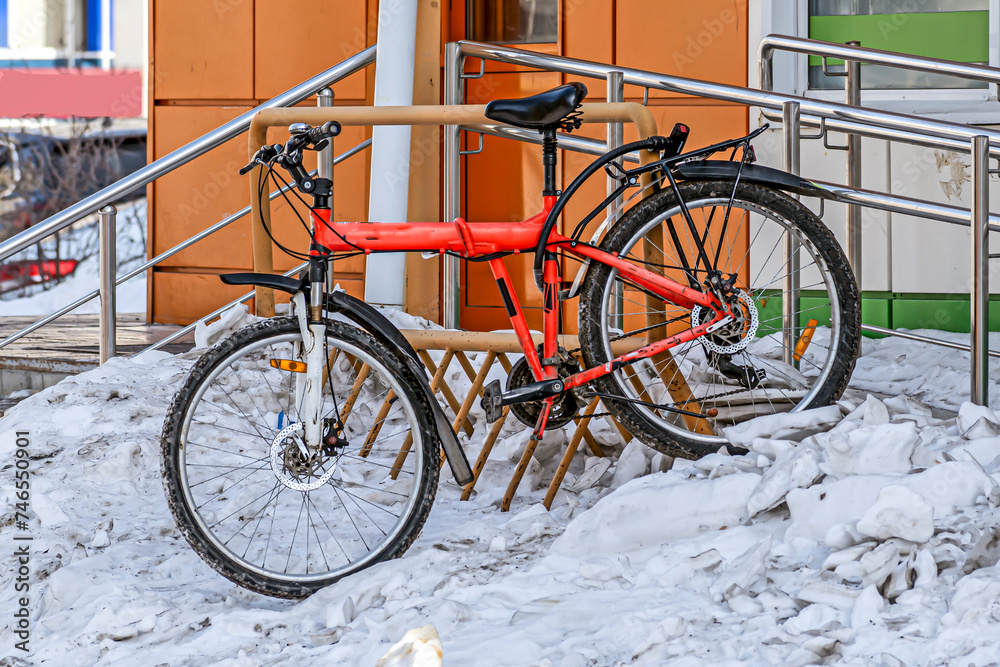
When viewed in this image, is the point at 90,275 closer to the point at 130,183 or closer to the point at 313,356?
the point at 130,183

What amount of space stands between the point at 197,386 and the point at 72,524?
0.78 metres

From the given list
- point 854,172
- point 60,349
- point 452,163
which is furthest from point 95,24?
point 854,172

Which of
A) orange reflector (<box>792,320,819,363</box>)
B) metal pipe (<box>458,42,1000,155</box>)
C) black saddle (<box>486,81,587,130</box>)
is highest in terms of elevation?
metal pipe (<box>458,42,1000,155</box>)

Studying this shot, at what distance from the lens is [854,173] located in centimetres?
403

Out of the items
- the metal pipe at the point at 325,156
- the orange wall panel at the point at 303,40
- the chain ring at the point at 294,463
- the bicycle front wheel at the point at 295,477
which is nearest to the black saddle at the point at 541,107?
the bicycle front wheel at the point at 295,477

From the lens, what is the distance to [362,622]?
6.66ft

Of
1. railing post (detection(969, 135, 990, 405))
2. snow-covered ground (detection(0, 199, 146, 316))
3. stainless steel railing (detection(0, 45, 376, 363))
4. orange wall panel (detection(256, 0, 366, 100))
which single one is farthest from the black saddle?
snow-covered ground (detection(0, 199, 146, 316))

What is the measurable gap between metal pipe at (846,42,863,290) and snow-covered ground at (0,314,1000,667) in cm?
113

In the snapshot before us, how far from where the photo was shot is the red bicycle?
2225mm

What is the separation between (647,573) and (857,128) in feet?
5.65

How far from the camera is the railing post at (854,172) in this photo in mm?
3756

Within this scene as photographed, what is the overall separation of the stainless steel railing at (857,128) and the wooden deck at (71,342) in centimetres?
172

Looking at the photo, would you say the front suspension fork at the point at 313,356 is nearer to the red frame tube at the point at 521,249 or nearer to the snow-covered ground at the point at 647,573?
the red frame tube at the point at 521,249

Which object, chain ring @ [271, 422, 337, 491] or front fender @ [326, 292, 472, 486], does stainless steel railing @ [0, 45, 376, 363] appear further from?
chain ring @ [271, 422, 337, 491]
